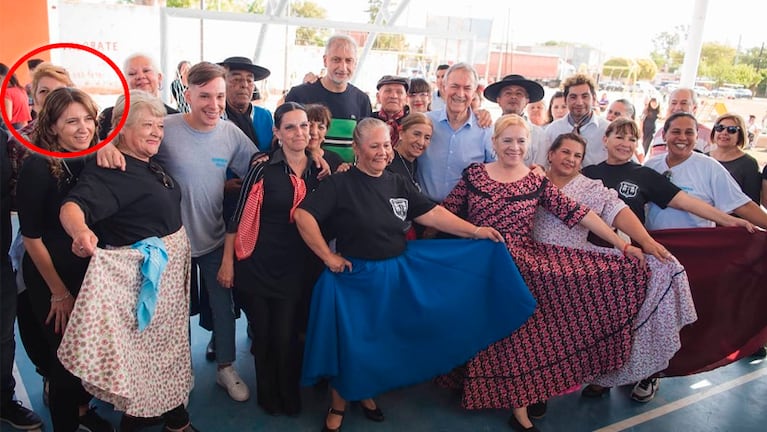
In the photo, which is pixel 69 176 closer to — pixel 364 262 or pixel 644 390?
pixel 364 262

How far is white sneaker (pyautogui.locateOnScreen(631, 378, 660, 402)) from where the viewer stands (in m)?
3.23

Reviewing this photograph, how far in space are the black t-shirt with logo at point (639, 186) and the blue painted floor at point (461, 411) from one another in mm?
1150

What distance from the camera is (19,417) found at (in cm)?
260

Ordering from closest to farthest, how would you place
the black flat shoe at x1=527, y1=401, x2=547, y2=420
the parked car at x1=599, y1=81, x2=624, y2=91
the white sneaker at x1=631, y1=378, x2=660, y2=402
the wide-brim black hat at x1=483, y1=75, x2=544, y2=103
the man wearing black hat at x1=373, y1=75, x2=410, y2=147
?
1. the black flat shoe at x1=527, y1=401, x2=547, y2=420
2. the white sneaker at x1=631, y1=378, x2=660, y2=402
3. the wide-brim black hat at x1=483, y1=75, x2=544, y2=103
4. the man wearing black hat at x1=373, y1=75, x2=410, y2=147
5. the parked car at x1=599, y1=81, x2=624, y2=91

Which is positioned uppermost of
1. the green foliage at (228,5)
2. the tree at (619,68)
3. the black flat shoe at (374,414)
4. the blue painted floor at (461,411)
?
the green foliage at (228,5)

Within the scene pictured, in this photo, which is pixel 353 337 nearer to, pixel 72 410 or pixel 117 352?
pixel 117 352

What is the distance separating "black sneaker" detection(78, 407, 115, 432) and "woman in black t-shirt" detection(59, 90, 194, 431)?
98mm

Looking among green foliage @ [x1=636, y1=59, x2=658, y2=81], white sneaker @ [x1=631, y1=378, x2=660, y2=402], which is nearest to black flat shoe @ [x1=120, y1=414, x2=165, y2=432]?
white sneaker @ [x1=631, y1=378, x2=660, y2=402]

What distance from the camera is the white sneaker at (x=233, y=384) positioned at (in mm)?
2998

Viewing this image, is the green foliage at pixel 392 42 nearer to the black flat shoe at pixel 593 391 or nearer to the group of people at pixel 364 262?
the group of people at pixel 364 262

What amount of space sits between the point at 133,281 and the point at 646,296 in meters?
2.51

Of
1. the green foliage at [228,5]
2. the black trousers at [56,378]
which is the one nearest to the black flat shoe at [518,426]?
the black trousers at [56,378]

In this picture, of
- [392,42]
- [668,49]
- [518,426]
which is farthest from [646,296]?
[668,49]

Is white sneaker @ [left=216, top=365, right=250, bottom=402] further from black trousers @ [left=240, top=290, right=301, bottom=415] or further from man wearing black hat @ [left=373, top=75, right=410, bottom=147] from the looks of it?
man wearing black hat @ [left=373, top=75, right=410, bottom=147]
